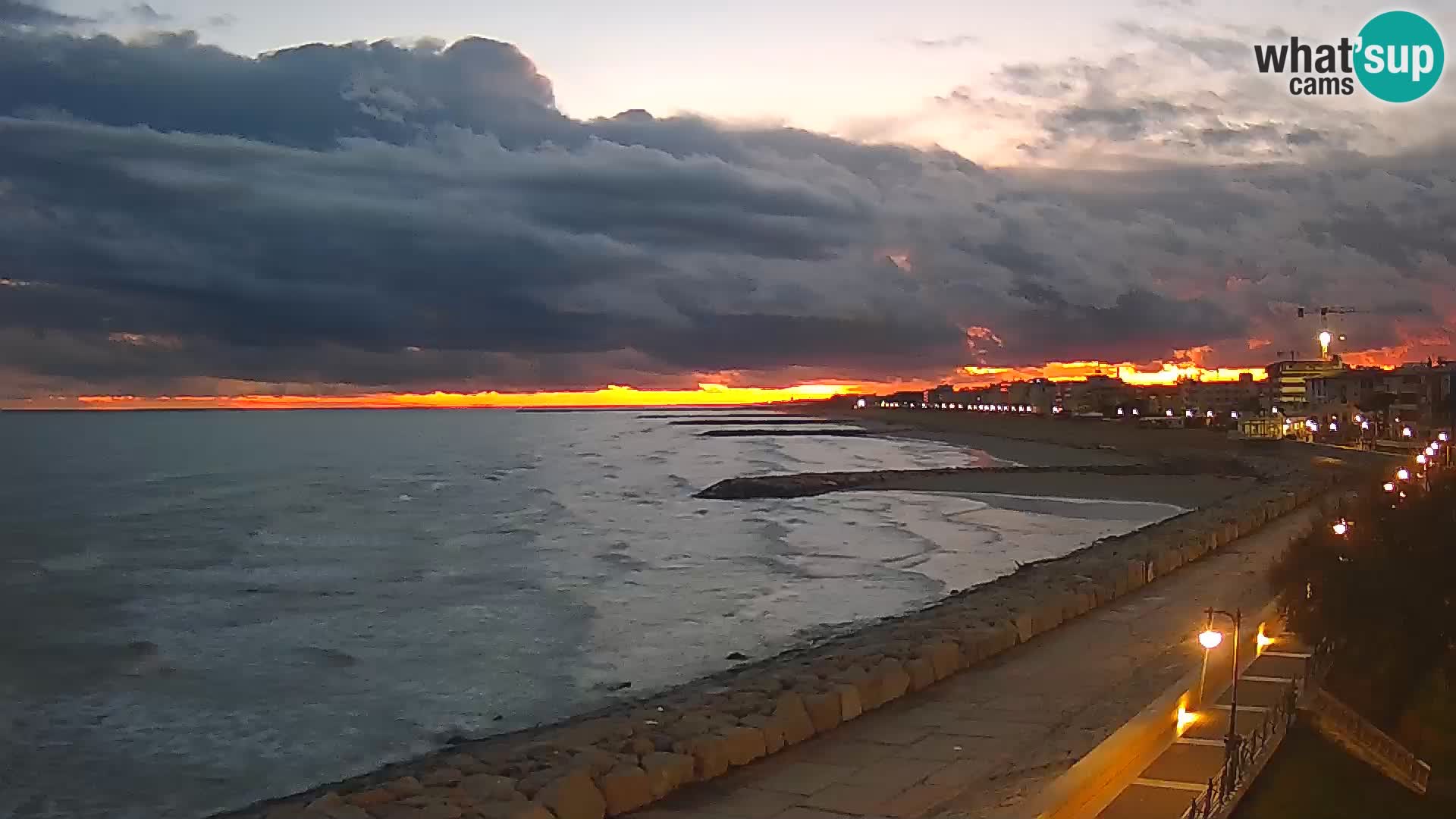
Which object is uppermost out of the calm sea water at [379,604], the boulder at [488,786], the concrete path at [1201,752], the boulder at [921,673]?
the concrete path at [1201,752]

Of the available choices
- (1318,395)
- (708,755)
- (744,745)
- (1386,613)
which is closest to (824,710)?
(744,745)

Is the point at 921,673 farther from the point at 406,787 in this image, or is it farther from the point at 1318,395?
the point at 1318,395

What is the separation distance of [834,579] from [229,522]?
3175cm

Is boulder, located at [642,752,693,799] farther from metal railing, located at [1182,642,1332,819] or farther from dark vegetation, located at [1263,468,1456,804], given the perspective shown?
dark vegetation, located at [1263,468,1456,804]

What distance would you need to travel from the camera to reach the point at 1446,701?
15117mm

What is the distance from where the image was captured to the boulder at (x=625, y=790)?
42.1 feet

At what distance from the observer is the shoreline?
1319 cm

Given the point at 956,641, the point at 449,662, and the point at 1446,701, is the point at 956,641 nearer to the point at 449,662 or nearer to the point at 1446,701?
the point at 1446,701

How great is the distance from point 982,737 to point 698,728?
138 inches

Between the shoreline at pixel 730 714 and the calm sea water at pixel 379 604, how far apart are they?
1525 millimetres

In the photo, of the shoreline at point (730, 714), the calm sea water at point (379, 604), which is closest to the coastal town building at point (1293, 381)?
the calm sea water at point (379, 604)

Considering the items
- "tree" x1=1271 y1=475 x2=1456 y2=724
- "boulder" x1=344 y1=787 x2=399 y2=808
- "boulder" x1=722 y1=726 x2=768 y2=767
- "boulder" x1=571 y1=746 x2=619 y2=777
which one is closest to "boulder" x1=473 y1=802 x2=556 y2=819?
"boulder" x1=571 y1=746 x2=619 y2=777

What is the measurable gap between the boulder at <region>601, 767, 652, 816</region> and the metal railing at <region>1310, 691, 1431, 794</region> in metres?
7.52

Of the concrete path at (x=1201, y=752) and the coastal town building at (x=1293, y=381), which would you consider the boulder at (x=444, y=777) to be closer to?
the concrete path at (x=1201, y=752)
